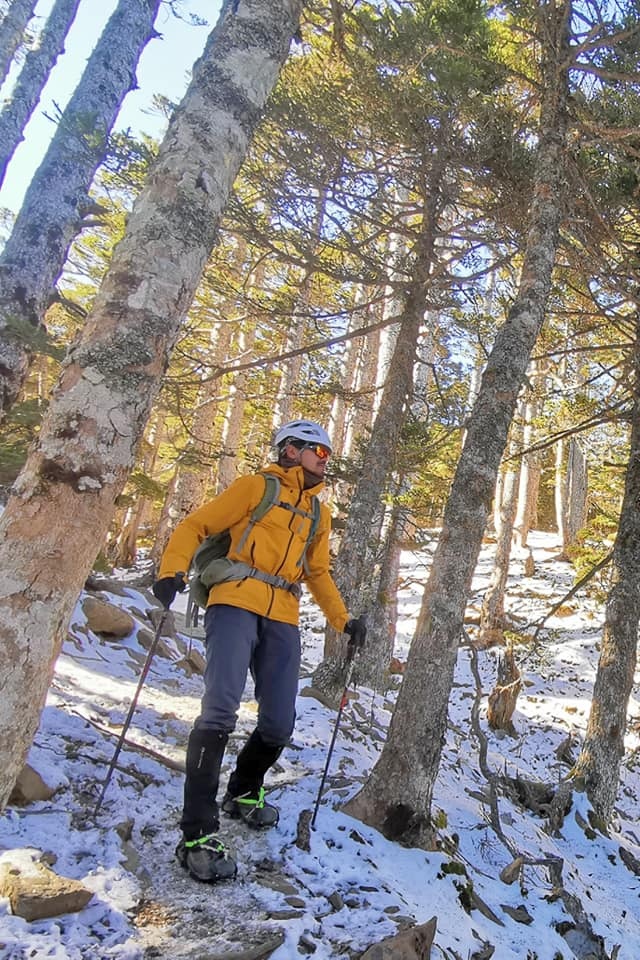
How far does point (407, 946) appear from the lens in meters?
2.69

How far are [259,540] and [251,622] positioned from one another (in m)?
0.51

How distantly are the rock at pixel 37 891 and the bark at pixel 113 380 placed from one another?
55 cm

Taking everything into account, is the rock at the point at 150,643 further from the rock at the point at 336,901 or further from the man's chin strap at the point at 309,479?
the rock at the point at 336,901

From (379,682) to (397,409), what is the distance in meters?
5.17

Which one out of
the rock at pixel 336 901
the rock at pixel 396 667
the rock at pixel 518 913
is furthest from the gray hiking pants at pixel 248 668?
the rock at pixel 396 667

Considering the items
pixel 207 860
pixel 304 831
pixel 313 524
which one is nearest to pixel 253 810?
pixel 304 831

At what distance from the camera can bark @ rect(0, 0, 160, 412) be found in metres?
8.09

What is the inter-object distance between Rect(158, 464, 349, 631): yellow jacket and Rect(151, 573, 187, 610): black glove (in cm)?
4

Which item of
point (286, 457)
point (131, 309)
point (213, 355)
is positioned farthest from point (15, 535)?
point (213, 355)

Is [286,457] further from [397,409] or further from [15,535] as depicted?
[397,409]

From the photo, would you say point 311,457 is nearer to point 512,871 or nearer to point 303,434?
point 303,434

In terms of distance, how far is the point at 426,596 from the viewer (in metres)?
4.45

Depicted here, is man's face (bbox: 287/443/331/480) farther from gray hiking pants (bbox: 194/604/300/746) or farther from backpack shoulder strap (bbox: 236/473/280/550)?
gray hiking pants (bbox: 194/604/300/746)

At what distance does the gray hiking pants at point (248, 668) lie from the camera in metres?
3.38
